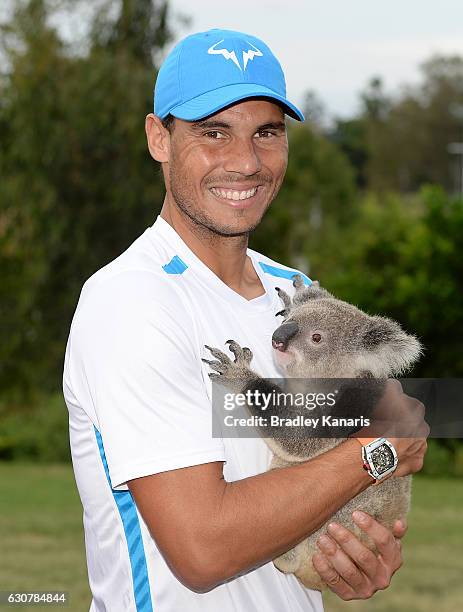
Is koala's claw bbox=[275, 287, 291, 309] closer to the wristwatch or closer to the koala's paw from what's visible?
the koala's paw

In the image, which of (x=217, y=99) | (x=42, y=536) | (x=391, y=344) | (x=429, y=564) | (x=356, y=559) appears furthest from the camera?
(x=42, y=536)

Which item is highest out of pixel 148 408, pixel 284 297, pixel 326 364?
pixel 284 297

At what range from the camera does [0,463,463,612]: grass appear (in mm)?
9273

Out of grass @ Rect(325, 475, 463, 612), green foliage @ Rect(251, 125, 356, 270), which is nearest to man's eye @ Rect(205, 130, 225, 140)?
grass @ Rect(325, 475, 463, 612)

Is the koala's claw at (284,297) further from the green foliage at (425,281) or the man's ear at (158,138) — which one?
the green foliage at (425,281)

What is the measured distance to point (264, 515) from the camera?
232cm

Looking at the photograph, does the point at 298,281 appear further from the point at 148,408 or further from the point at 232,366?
the point at 148,408

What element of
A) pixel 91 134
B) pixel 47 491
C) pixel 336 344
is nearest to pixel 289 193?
pixel 91 134

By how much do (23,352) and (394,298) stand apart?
8.75 metres

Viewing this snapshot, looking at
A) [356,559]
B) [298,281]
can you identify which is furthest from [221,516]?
[298,281]

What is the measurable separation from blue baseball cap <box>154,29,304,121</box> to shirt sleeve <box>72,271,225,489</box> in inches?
26.7

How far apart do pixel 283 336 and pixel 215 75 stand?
834mm

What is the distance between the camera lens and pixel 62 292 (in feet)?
70.2

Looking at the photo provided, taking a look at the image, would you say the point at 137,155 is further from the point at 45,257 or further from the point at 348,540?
the point at 348,540
